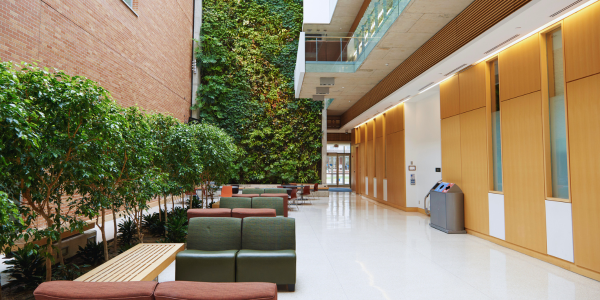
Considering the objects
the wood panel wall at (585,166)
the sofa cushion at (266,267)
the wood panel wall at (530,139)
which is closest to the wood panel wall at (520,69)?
the wood panel wall at (530,139)

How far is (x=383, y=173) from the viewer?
15.3 m

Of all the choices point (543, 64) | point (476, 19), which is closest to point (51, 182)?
point (476, 19)

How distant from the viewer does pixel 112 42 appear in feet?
32.2

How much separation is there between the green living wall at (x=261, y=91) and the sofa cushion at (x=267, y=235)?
14.4 meters

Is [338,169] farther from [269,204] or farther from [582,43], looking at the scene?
[582,43]

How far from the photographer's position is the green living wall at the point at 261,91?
63.1 feet

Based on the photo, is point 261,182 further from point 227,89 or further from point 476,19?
point 476,19

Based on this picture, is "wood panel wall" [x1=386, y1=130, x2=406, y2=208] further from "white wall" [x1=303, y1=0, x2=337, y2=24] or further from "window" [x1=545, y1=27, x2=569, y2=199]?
"window" [x1=545, y1=27, x2=569, y2=199]

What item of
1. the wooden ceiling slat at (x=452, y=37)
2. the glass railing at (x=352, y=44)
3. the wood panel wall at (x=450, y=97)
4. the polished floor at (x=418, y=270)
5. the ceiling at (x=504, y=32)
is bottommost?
the polished floor at (x=418, y=270)

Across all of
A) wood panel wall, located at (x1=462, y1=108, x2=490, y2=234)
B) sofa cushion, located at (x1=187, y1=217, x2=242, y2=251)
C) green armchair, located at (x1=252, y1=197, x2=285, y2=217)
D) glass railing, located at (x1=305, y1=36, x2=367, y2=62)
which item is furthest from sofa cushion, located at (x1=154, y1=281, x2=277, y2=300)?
glass railing, located at (x1=305, y1=36, x2=367, y2=62)

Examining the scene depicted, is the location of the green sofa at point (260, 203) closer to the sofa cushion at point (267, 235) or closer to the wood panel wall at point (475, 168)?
the sofa cushion at point (267, 235)

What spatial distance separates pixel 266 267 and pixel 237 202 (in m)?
3.60

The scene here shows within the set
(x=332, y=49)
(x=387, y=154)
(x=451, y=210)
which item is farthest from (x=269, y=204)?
(x=387, y=154)

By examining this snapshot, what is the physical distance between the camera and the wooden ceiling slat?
566cm
